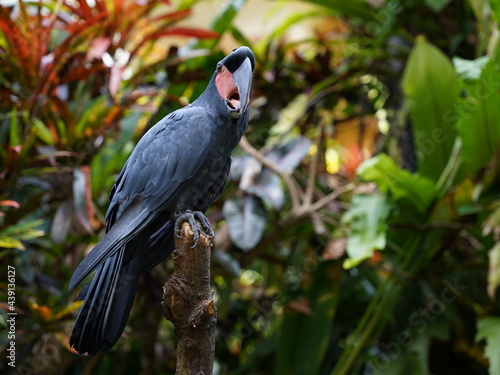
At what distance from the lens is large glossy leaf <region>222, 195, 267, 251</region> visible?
1.78m

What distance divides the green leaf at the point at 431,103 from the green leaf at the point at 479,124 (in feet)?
0.49

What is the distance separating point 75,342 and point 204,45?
5.06 ft

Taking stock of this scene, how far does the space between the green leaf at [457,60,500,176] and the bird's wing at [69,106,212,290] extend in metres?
1.15

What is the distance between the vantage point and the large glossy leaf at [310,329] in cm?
203

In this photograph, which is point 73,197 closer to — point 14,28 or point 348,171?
point 14,28

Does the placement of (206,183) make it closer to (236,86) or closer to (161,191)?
(161,191)

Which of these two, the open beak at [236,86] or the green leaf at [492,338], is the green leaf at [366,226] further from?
the open beak at [236,86]

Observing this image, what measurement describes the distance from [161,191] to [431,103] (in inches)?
54.2

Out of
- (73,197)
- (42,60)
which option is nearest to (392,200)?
(73,197)

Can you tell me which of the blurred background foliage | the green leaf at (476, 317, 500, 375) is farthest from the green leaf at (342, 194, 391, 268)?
the green leaf at (476, 317, 500, 375)

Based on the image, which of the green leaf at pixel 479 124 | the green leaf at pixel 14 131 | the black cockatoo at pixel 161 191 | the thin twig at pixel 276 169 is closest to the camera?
the black cockatoo at pixel 161 191

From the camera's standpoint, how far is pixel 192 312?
3.20 ft

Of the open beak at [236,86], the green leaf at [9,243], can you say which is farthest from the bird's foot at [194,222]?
the green leaf at [9,243]

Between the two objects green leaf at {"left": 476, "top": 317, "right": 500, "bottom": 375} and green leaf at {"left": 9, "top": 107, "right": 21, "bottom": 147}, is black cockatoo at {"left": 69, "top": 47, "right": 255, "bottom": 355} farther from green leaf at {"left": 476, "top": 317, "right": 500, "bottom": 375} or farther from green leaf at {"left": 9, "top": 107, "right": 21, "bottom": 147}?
green leaf at {"left": 476, "top": 317, "right": 500, "bottom": 375}
